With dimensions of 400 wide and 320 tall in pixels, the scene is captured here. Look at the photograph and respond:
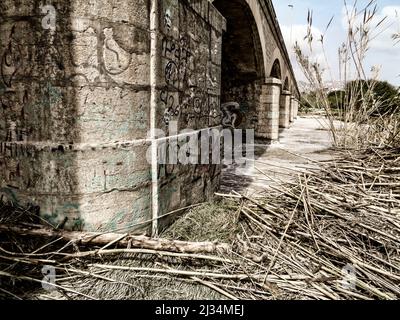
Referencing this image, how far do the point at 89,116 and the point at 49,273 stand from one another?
38.4 inches

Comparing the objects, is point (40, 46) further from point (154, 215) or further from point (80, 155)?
point (154, 215)

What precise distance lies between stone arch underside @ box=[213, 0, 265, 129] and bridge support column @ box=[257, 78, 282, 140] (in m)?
0.15

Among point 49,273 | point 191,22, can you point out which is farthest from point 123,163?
point 191,22

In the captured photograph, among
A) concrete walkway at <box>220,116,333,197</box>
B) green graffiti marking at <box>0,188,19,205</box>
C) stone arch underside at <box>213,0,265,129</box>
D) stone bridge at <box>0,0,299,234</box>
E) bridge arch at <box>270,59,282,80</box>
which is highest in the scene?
bridge arch at <box>270,59,282,80</box>

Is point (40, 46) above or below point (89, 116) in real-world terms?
above

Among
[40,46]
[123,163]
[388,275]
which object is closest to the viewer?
[388,275]

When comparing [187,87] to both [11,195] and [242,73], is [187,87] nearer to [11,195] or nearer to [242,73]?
[11,195]

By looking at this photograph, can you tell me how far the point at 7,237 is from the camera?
1942 millimetres

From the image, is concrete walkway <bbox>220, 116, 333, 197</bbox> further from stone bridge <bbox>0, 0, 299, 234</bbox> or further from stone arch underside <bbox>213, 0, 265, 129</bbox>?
stone arch underside <bbox>213, 0, 265, 129</bbox>

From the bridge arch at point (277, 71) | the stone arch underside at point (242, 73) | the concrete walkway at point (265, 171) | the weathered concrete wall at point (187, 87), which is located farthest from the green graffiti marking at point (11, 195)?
the bridge arch at point (277, 71)

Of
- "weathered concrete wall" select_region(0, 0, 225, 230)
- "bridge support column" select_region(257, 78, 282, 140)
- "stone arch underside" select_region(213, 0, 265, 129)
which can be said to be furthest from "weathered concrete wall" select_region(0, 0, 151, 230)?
"bridge support column" select_region(257, 78, 282, 140)

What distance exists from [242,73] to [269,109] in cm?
133

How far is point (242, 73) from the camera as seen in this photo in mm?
9094

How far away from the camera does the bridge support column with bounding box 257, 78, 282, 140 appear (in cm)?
895
